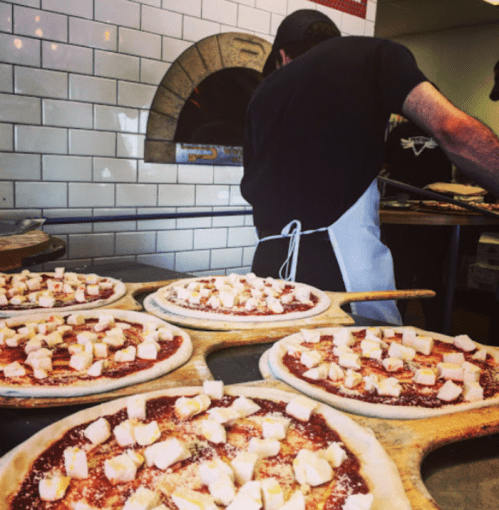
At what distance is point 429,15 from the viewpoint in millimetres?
6102

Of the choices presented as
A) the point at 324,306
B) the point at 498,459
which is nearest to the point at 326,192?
the point at 324,306

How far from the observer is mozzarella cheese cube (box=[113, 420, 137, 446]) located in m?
0.74

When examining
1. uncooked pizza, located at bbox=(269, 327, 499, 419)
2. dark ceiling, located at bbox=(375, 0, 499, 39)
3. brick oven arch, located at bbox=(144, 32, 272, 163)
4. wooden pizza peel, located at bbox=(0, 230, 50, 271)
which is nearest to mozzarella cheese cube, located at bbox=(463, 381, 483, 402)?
uncooked pizza, located at bbox=(269, 327, 499, 419)

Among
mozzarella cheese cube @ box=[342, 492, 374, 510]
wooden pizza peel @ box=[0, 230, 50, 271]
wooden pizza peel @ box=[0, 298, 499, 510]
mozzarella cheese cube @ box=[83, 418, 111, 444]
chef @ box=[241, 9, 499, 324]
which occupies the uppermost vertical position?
chef @ box=[241, 9, 499, 324]

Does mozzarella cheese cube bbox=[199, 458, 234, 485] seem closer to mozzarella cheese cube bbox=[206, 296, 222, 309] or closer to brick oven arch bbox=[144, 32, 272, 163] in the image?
mozzarella cheese cube bbox=[206, 296, 222, 309]

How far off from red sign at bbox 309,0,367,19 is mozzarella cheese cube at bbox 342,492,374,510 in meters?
3.88

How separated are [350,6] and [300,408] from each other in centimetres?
395

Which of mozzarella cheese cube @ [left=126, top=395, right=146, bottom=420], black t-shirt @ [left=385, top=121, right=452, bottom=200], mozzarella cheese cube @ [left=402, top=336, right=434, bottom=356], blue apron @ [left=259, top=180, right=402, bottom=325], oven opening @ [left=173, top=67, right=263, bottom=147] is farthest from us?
black t-shirt @ [left=385, top=121, right=452, bottom=200]

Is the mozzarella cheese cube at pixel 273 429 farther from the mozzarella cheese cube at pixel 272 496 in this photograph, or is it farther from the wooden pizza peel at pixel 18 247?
the wooden pizza peel at pixel 18 247

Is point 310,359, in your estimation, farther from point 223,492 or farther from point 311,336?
point 223,492

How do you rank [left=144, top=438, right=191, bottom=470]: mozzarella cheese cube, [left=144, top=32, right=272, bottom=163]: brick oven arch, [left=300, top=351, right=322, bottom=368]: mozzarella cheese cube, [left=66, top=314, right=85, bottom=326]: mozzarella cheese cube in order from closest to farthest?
[left=144, top=438, right=191, bottom=470]: mozzarella cheese cube, [left=300, top=351, right=322, bottom=368]: mozzarella cheese cube, [left=66, top=314, right=85, bottom=326]: mozzarella cheese cube, [left=144, top=32, right=272, bottom=163]: brick oven arch

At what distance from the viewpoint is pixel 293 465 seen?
2.28ft

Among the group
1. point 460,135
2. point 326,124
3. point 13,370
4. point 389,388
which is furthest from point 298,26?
point 13,370

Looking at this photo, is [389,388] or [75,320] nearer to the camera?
[389,388]
